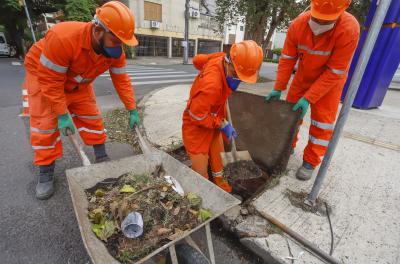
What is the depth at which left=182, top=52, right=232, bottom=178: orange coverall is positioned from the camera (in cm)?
201

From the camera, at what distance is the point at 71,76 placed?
2145 mm

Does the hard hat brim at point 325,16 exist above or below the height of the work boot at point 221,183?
above

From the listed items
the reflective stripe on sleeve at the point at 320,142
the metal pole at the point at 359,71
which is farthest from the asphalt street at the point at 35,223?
the reflective stripe on sleeve at the point at 320,142

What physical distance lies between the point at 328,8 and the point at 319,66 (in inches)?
24.2

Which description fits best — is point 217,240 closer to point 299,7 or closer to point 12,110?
point 12,110

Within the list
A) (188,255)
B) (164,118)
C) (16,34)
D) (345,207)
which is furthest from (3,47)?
(345,207)

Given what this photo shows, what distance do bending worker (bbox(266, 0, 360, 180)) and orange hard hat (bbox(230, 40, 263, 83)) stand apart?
656mm

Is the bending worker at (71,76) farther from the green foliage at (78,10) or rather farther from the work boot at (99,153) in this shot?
the green foliage at (78,10)

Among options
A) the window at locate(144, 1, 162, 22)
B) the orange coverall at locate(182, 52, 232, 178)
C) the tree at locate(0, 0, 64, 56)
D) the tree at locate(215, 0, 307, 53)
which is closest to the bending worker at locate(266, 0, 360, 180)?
the orange coverall at locate(182, 52, 232, 178)

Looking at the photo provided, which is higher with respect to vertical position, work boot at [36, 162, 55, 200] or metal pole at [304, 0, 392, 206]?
metal pole at [304, 0, 392, 206]

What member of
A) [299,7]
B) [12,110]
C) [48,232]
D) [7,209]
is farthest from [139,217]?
[299,7]

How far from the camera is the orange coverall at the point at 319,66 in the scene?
219 cm

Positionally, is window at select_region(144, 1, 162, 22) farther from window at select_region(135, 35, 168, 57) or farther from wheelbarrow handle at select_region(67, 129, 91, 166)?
wheelbarrow handle at select_region(67, 129, 91, 166)

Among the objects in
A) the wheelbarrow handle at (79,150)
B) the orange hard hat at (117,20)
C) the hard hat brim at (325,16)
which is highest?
the hard hat brim at (325,16)
